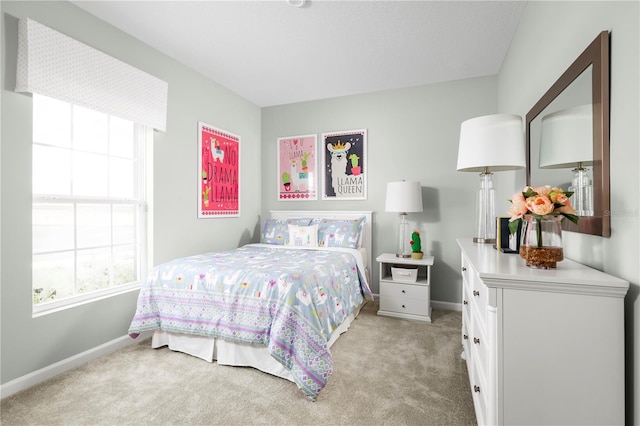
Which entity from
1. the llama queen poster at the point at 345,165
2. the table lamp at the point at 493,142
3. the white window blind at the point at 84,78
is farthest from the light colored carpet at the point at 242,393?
the llama queen poster at the point at 345,165

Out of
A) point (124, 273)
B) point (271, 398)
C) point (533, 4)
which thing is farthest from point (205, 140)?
point (533, 4)

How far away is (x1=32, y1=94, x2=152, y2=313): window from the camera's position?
2.17 m

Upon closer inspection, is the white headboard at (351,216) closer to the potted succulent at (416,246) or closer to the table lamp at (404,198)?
the table lamp at (404,198)

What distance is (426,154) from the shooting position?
371 cm

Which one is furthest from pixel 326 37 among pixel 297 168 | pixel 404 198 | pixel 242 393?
pixel 242 393

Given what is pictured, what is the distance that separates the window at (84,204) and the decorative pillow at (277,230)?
145 cm

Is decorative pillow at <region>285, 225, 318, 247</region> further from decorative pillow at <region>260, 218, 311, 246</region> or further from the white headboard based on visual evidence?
the white headboard

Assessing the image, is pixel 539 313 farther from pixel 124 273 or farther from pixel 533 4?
pixel 124 273

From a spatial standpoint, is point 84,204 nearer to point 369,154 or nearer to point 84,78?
point 84,78

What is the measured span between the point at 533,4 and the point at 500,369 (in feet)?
7.67

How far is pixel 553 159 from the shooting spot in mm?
1644

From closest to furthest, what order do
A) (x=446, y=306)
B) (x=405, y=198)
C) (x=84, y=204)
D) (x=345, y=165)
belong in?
1. (x=84, y=204)
2. (x=405, y=198)
3. (x=446, y=306)
4. (x=345, y=165)

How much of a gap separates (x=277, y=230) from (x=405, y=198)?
Answer: 162 cm

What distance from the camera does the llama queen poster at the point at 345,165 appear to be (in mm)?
3979
